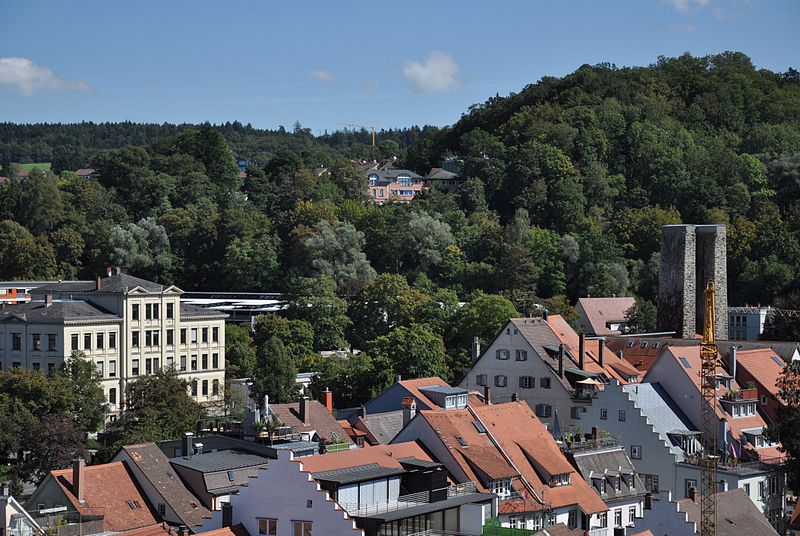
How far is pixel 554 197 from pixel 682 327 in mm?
41405

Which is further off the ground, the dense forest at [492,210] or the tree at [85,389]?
the dense forest at [492,210]

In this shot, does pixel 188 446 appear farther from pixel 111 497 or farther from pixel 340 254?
pixel 340 254

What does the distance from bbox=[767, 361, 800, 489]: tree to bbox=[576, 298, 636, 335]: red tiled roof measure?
35.4 metres

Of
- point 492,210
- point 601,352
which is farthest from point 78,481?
point 492,210

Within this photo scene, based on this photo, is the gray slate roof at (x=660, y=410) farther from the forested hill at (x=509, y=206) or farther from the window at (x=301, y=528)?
the forested hill at (x=509, y=206)

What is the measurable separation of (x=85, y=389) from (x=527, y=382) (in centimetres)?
1733

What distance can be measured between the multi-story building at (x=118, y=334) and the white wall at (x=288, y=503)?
37.4 m

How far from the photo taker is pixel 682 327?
62.8 metres

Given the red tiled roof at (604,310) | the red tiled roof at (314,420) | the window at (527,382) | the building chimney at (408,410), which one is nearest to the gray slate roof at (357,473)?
the building chimney at (408,410)

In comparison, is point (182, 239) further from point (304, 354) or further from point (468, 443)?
point (468, 443)

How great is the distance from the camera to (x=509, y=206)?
107125 mm

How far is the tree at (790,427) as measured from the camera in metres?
39.5

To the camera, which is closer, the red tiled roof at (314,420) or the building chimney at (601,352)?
the red tiled roof at (314,420)

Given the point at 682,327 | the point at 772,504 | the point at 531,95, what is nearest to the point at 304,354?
the point at 682,327
